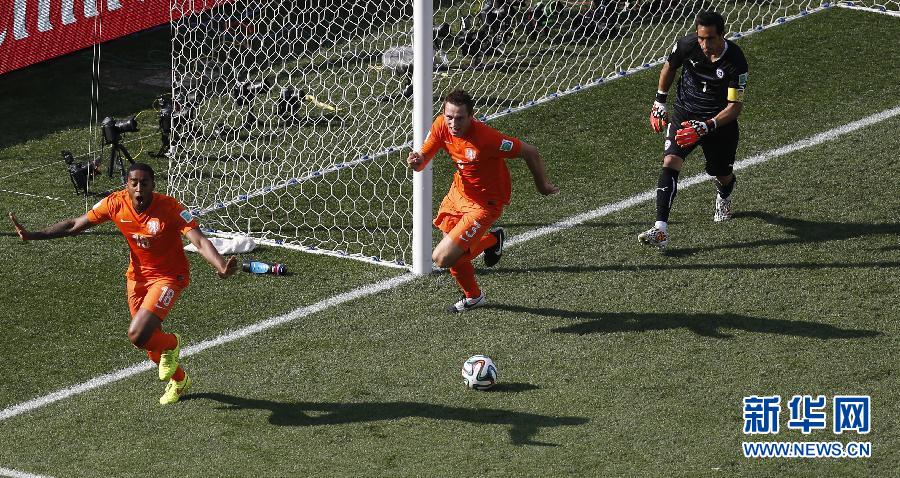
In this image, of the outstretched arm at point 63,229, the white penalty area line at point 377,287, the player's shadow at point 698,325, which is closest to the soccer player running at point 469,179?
the player's shadow at point 698,325

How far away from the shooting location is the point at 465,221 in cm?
1214

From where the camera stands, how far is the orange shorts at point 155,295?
10.9 meters

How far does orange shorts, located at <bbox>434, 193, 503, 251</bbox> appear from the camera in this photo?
12109 mm

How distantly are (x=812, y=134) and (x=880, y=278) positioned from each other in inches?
132

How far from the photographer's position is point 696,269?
13.0 meters

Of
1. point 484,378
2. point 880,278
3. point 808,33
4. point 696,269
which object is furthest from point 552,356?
point 808,33

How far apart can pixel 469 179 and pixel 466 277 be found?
0.81 m

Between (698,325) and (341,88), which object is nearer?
(698,325)

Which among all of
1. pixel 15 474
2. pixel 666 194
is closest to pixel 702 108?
pixel 666 194

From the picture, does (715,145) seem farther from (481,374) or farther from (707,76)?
(481,374)

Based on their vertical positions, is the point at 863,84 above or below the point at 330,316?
above

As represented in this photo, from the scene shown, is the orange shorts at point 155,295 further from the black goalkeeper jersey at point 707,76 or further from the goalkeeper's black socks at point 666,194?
the black goalkeeper jersey at point 707,76

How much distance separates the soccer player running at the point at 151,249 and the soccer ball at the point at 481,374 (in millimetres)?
2122

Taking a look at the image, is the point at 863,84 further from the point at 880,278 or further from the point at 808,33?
the point at 880,278
